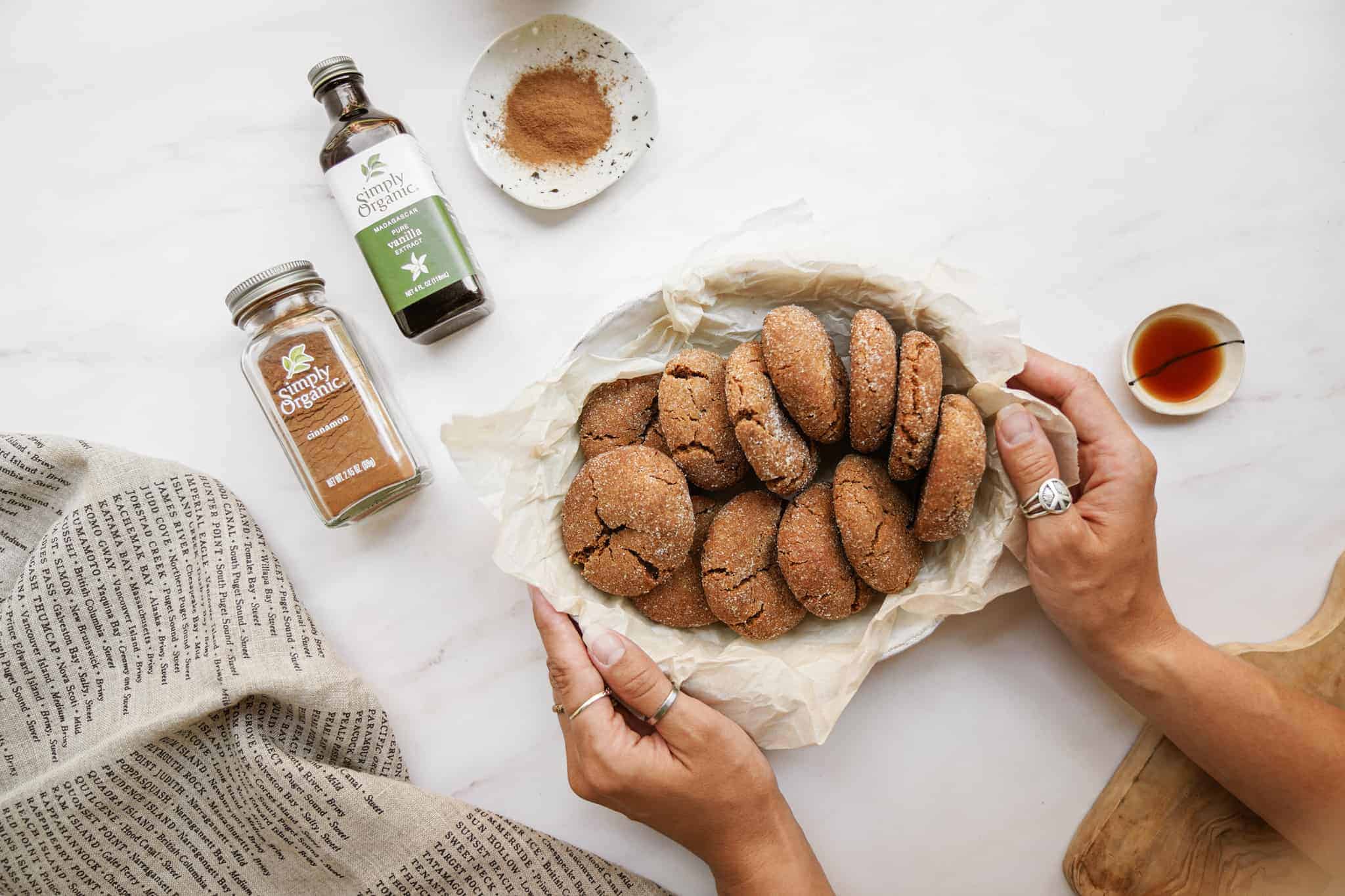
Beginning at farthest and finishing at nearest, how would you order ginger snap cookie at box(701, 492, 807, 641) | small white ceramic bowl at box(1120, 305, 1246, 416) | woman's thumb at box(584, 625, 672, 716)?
small white ceramic bowl at box(1120, 305, 1246, 416), ginger snap cookie at box(701, 492, 807, 641), woman's thumb at box(584, 625, 672, 716)

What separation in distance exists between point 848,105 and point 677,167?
1.36 feet

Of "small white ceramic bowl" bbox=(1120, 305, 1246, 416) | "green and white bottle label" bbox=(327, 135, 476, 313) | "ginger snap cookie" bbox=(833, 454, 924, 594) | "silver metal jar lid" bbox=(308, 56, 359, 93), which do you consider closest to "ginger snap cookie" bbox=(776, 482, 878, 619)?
"ginger snap cookie" bbox=(833, 454, 924, 594)

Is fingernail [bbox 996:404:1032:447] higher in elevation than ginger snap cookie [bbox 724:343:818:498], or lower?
lower

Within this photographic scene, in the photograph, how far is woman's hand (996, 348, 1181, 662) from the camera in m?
1.48

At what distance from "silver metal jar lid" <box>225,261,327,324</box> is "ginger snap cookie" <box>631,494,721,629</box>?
3.17ft

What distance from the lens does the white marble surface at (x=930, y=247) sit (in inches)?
70.2

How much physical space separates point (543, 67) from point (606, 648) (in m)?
1.28

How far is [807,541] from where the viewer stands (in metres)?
1.52

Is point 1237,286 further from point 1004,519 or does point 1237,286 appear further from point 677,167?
point 677,167

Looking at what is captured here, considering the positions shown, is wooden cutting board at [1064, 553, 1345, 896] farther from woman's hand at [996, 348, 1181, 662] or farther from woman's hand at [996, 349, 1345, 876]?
woman's hand at [996, 348, 1181, 662]

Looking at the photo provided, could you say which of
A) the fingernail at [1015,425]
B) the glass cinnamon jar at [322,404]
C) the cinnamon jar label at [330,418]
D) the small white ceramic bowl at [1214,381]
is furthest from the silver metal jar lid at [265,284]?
the small white ceramic bowl at [1214,381]

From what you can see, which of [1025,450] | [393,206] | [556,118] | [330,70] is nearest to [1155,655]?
[1025,450]

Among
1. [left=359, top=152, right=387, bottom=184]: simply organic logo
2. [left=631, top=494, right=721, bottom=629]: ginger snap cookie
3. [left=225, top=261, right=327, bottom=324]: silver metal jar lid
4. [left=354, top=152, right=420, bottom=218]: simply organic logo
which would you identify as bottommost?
[left=631, top=494, right=721, bottom=629]: ginger snap cookie

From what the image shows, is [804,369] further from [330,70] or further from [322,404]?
[330,70]
